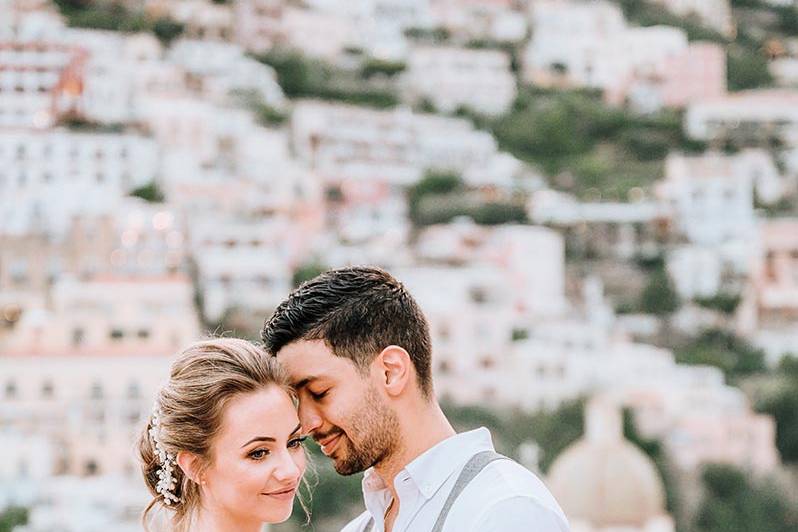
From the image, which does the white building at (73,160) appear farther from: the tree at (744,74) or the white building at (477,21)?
the tree at (744,74)

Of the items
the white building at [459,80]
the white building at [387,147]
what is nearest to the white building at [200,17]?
the white building at [387,147]

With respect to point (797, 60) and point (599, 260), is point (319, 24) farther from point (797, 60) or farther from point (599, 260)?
point (797, 60)

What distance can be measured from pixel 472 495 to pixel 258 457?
1.28ft

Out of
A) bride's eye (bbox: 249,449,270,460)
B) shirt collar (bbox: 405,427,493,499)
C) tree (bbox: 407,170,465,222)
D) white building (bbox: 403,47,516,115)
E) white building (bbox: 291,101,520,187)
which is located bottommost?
tree (bbox: 407,170,465,222)

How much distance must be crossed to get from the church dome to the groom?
1631 cm

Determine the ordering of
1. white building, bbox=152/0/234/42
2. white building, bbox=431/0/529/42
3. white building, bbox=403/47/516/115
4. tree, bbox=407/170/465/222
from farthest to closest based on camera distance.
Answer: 1. white building, bbox=431/0/529/42
2. white building, bbox=403/47/516/115
3. white building, bbox=152/0/234/42
4. tree, bbox=407/170/465/222

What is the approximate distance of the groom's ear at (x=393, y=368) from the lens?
7.46 ft

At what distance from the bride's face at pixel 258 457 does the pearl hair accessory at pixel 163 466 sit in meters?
0.08

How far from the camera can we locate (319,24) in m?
47.3

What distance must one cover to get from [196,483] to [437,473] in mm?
417

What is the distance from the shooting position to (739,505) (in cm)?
2522

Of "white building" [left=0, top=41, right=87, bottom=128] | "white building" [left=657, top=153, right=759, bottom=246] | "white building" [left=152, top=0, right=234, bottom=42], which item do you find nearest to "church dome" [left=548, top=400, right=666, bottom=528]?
"white building" [left=0, top=41, right=87, bottom=128]

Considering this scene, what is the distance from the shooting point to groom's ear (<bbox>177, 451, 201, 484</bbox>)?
2479 mm

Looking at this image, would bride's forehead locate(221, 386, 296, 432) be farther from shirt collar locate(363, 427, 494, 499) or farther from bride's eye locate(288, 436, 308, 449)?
shirt collar locate(363, 427, 494, 499)
